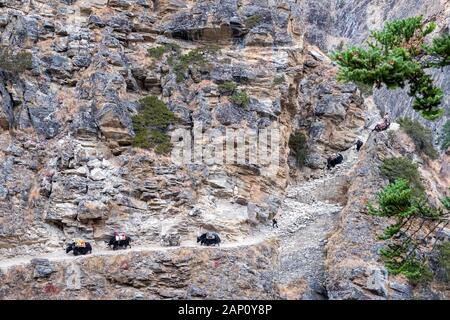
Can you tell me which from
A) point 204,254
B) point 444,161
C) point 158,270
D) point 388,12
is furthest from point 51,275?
point 388,12

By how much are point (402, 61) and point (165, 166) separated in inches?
768

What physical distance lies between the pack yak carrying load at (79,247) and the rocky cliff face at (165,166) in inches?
20.3

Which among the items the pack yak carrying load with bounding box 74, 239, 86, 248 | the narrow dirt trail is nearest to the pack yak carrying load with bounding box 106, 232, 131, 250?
the narrow dirt trail

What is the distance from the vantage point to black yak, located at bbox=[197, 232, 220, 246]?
31144mm

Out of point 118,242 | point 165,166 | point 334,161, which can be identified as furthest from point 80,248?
point 334,161

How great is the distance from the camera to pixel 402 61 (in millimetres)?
17266

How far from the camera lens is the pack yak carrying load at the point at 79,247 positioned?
99.6ft

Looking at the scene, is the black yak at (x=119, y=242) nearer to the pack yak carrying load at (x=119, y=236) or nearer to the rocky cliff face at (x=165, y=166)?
the pack yak carrying load at (x=119, y=236)

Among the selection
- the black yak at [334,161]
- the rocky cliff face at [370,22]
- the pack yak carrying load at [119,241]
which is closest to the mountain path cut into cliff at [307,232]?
the black yak at [334,161]

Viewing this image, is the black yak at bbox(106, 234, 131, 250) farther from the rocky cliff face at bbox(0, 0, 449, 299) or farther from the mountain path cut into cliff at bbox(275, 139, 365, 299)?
the mountain path cut into cliff at bbox(275, 139, 365, 299)

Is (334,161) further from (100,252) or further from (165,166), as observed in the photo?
(100,252)

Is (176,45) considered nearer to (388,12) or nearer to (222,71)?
(222,71)

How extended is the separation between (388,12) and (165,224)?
48.7m

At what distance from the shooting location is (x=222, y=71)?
1571 inches
